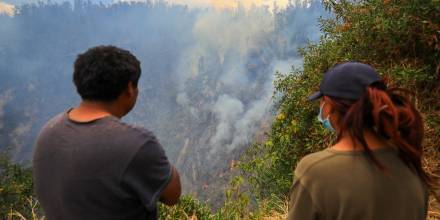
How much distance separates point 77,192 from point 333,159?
1.01 m

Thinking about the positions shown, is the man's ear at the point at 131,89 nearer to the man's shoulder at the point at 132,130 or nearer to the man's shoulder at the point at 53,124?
the man's shoulder at the point at 132,130

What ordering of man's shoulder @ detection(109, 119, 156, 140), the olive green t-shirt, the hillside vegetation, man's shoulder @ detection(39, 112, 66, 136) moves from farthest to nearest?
the hillside vegetation, man's shoulder @ detection(39, 112, 66, 136), man's shoulder @ detection(109, 119, 156, 140), the olive green t-shirt

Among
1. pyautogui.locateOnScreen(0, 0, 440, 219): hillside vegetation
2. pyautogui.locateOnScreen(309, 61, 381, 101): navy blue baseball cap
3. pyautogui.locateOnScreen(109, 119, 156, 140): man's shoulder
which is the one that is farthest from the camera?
pyautogui.locateOnScreen(0, 0, 440, 219): hillside vegetation

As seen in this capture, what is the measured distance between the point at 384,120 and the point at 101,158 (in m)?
1.07

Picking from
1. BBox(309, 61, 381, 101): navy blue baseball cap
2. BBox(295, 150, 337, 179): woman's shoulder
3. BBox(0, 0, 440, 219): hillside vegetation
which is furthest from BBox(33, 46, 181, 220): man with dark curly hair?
BBox(0, 0, 440, 219): hillside vegetation

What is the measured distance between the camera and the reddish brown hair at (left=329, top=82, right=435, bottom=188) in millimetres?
1463

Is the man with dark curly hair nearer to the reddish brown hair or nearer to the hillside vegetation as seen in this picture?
the reddish brown hair

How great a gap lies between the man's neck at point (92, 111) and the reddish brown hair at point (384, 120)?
36.5 inches

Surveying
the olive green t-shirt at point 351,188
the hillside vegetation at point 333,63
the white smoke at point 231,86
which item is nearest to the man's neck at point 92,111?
the olive green t-shirt at point 351,188

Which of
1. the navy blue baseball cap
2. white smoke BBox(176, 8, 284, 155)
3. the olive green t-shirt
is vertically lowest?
white smoke BBox(176, 8, 284, 155)

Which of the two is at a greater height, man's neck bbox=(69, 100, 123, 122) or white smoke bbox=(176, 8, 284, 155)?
man's neck bbox=(69, 100, 123, 122)

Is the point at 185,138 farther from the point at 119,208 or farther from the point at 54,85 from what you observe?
the point at 119,208

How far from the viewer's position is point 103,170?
1.63m

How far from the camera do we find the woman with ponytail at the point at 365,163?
4.74 feet
